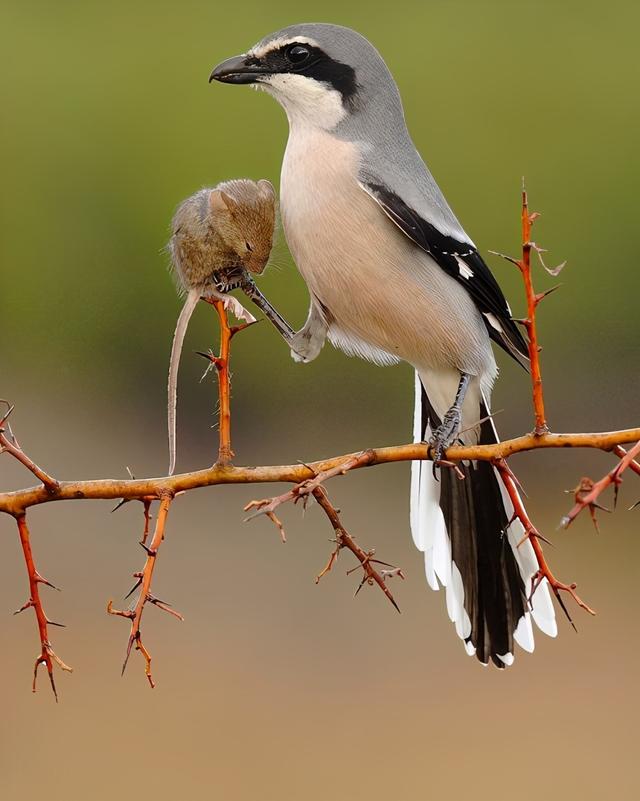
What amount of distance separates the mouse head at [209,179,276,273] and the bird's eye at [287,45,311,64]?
19 cm

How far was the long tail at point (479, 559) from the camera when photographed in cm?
141

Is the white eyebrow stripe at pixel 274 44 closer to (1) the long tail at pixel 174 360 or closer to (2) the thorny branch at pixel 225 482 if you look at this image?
(1) the long tail at pixel 174 360

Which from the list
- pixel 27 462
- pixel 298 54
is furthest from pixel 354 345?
pixel 27 462

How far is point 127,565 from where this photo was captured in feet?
14.2

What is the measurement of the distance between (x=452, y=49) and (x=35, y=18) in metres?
1.87

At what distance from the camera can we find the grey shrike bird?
1.39 m

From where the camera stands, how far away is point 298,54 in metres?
1.35

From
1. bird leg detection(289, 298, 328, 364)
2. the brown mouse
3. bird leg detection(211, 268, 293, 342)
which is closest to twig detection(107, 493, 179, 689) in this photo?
the brown mouse

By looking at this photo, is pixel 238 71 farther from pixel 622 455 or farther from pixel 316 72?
pixel 622 455

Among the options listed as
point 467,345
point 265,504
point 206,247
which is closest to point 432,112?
point 467,345

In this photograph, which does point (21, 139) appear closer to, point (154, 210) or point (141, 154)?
point (141, 154)

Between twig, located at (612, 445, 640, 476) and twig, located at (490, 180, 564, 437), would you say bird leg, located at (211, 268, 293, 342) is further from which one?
twig, located at (612, 445, 640, 476)

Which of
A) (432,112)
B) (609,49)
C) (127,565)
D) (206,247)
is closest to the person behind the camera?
(206,247)

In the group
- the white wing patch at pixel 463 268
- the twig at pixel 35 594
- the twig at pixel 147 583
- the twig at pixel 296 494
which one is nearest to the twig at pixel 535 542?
the twig at pixel 296 494
